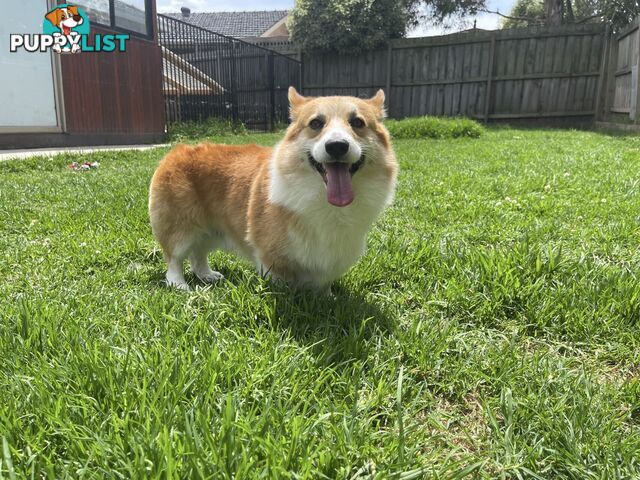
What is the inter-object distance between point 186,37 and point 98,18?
3.08 metres

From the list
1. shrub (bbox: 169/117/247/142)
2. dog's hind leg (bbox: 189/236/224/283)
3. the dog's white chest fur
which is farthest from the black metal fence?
the dog's white chest fur

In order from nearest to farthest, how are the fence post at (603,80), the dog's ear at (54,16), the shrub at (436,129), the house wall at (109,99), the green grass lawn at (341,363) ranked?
1. the green grass lawn at (341,363)
2. the dog's ear at (54,16)
3. the house wall at (109,99)
4. the shrub at (436,129)
5. the fence post at (603,80)

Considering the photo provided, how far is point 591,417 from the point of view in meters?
1.35

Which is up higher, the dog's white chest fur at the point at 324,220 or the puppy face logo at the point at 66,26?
the puppy face logo at the point at 66,26

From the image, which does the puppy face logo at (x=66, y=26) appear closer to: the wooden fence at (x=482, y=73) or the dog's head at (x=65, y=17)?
the dog's head at (x=65, y=17)

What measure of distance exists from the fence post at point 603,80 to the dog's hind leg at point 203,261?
12952mm

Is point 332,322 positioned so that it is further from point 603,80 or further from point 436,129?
point 603,80

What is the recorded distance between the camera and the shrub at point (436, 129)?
34.3ft

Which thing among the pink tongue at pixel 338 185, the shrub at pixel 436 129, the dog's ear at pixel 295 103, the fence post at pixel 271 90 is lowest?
the pink tongue at pixel 338 185

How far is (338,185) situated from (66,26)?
357 inches

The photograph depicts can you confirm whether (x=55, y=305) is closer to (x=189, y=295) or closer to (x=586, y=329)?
(x=189, y=295)

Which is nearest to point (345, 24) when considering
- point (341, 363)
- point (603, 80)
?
point (603, 80)

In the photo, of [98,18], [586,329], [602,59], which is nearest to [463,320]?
[586,329]

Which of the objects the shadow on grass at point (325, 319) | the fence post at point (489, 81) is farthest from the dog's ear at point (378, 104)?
the fence post at point (489, 81)
